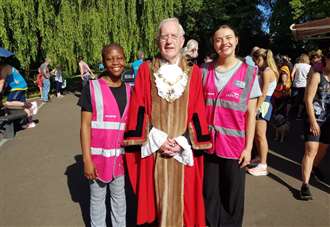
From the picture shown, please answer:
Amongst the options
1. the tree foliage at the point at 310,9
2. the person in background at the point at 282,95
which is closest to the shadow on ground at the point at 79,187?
the person in background at the point at 282,95

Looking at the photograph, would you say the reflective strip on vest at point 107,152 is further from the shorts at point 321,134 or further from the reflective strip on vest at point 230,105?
the shorts at point 321,134

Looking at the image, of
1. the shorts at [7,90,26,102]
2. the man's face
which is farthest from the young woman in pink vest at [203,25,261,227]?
the shorts at [7,90,26,102]

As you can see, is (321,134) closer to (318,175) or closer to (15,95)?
(318,175)

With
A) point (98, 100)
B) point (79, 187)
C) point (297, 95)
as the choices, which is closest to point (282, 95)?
point (297, 95)

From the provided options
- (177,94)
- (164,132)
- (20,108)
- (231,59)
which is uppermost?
(231,59)

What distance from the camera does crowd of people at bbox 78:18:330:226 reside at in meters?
2.95

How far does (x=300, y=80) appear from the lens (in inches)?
382

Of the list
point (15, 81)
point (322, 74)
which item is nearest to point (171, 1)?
point (15, 81)

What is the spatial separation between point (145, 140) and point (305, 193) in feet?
8.15

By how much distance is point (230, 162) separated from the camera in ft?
10.7

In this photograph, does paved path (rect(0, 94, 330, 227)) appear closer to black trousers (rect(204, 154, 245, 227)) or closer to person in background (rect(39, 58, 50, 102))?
black trousers (rect(204, 154, 245, 227))

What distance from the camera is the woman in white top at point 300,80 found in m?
9.64

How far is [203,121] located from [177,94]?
0.35 metres

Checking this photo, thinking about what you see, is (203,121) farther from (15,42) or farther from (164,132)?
(15,42)
